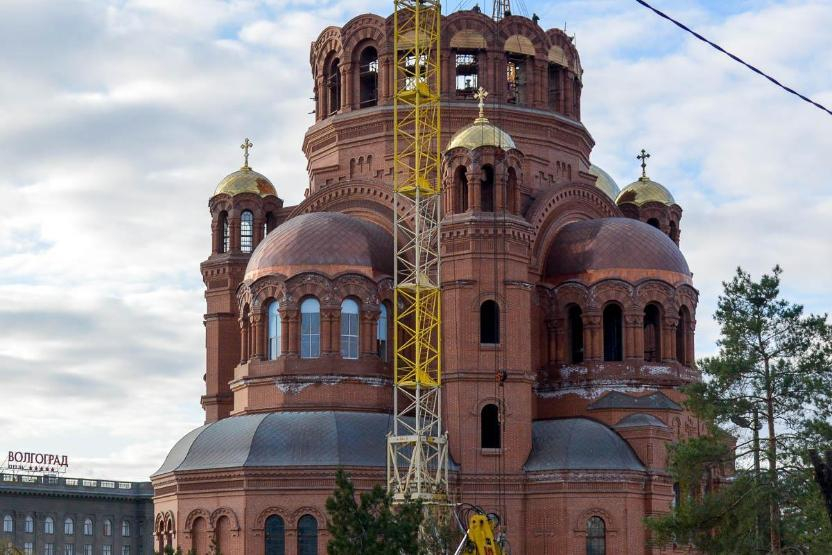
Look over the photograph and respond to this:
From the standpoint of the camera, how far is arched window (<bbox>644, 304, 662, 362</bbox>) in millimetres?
56531

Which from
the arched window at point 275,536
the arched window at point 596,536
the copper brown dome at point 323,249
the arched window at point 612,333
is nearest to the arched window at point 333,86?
the copper brown dome at point 323,249

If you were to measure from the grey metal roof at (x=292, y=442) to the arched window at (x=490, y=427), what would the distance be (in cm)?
293

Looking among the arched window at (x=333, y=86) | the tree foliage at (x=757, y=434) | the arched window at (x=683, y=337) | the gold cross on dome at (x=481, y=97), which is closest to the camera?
the tree foliage at (x=757, y=434)

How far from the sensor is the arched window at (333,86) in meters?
61.6

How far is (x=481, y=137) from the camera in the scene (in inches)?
2128

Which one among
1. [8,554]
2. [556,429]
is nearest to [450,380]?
[556,429]

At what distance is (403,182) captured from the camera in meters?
57.5

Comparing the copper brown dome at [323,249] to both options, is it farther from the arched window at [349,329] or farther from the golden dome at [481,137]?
the golden dome at [481,137]

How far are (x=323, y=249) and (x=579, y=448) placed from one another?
1035 centimetres

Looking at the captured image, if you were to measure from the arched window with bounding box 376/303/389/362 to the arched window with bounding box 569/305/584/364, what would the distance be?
6413 mm

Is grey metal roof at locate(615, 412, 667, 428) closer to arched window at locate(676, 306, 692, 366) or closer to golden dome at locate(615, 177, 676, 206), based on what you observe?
arched window at locate(676, 306, 692, 366)

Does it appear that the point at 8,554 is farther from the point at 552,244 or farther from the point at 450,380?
the point at 552,244

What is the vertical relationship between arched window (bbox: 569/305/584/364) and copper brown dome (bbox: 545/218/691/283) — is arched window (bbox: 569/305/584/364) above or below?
below

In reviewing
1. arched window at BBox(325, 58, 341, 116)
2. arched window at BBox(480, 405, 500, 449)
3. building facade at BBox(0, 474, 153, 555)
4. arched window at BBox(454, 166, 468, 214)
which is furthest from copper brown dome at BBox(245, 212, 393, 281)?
building facade at BBox(0, 474, 153, 555)
